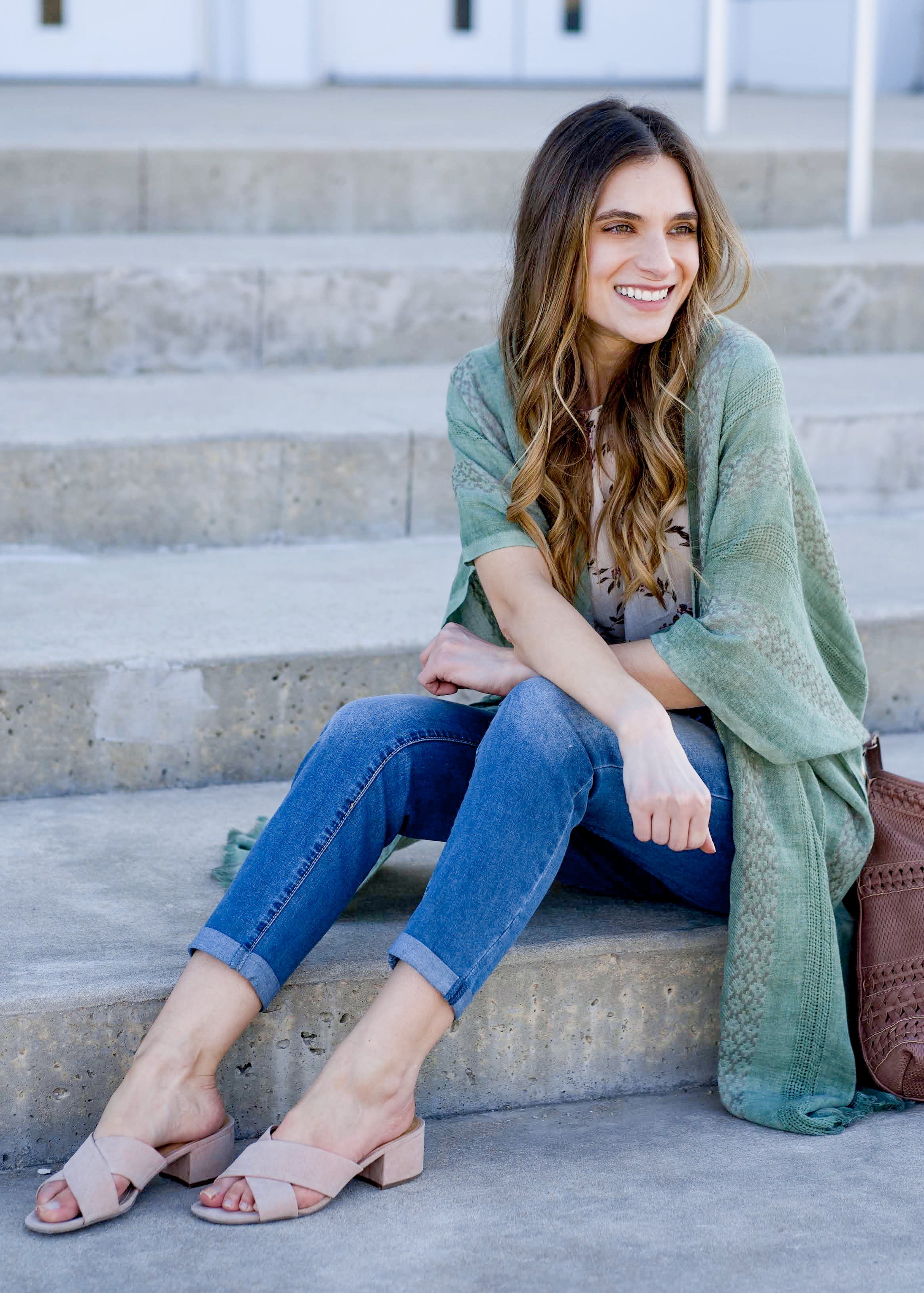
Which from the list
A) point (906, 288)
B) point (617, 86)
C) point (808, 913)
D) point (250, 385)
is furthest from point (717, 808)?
point (617, 86)

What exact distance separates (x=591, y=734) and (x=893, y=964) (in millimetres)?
439

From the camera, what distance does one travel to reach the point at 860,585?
2852 millimetres

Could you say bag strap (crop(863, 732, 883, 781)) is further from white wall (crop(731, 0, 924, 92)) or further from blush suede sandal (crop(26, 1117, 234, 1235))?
white wall (crop(731, 0, 924, 92))

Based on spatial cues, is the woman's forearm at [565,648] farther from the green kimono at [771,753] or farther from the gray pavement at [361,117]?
the gray pavement at [361,117]

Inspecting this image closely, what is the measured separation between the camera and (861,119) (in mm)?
4207

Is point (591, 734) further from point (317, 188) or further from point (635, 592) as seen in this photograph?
point (317, 188)

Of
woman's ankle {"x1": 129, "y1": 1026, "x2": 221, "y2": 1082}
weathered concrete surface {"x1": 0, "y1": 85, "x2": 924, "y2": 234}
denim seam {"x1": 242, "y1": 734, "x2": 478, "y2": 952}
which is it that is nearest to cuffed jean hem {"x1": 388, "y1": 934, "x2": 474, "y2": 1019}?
denim seam {"x1": 242, "y1": 734, "x2": 478, "y2": 952}

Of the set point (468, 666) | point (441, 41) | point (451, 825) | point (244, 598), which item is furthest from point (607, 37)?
point (451, 825)

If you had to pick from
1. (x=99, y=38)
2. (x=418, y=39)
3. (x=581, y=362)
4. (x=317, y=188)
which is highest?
(x=418, y=39)

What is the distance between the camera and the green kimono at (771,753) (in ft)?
6.09

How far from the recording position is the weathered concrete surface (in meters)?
4.06

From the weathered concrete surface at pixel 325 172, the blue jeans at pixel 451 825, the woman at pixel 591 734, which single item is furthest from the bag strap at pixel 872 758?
the weathered concrete surface at pixel 325 172

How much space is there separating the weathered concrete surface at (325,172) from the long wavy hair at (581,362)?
5.96ft

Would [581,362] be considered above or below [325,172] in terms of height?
below
